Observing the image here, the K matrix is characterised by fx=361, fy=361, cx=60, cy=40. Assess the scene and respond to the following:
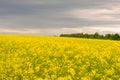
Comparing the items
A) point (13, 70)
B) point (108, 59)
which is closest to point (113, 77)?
point (13, 70)

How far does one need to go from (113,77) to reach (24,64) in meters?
3.69

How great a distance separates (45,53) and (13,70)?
16.3 ft

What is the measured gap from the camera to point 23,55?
52.3 ft

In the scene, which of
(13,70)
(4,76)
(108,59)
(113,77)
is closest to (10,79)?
(4,76)

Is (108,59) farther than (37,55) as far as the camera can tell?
No

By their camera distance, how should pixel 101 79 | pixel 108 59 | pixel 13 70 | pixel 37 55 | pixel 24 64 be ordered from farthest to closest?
pixel 37 55
pixel 108 59
pixel 24 64
pixel 13 70
pixel 101 79

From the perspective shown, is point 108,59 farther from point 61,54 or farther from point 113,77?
point 113,77

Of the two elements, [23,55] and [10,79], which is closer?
[10,79]

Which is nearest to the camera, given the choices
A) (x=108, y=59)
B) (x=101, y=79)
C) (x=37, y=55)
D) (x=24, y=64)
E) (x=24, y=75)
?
(x=101, y=79)

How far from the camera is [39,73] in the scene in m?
10.8

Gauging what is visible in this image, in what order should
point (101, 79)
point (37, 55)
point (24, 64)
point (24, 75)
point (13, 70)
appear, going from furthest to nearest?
point (37, 55) → point (24, 64) → point (13, 70) → point (24, 75) → point (101, 79)

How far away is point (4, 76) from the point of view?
10.3 m

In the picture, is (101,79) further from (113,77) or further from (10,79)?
(10,79)

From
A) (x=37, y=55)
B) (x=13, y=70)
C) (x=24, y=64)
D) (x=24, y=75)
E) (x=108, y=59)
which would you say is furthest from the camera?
(x=37, y=55)
